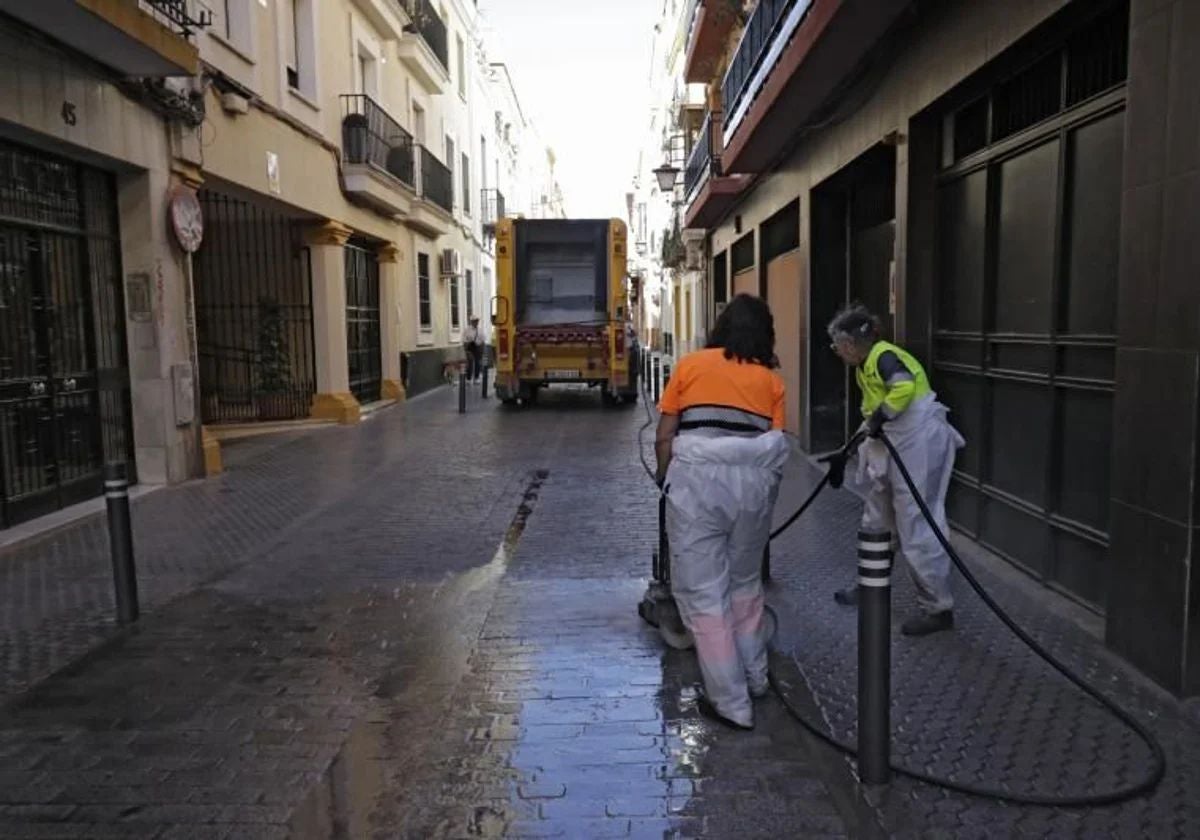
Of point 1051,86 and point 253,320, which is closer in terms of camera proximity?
point 1051,86

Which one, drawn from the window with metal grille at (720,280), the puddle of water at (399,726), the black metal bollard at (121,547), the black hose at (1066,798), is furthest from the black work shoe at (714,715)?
the window with metal grille at (720,280)

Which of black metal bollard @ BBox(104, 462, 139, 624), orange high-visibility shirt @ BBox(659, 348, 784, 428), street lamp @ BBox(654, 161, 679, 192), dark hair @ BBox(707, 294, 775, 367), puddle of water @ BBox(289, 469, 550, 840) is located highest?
Result: street lamp @ BBox(654, 161, 679, 192)

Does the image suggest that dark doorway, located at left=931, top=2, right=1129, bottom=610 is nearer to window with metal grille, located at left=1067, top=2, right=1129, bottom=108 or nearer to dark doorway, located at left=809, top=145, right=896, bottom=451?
window with metal grille, located at left=1067, top=2, right=1129, bottom=108

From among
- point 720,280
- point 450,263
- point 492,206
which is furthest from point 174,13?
point 492,206

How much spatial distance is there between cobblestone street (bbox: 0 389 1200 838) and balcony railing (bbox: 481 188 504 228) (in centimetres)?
2791

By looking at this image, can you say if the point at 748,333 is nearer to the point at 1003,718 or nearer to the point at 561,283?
the point at 1003,718

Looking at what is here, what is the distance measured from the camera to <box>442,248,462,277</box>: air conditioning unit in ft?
80.7

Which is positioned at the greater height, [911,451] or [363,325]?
[363,325]

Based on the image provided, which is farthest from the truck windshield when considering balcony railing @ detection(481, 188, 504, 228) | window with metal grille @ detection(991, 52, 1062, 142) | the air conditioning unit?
balcony railing @ detection(481, 188, 504, 228)

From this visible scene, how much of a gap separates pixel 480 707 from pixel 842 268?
770 centimetres

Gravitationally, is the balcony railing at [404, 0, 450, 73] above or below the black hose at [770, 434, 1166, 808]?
above

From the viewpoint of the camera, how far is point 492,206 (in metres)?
34.9

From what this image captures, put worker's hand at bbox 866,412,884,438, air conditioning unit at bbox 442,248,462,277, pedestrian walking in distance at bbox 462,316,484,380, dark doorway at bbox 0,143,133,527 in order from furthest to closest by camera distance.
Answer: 1. pedestrian walking in distance at bbox 462,316,484,380
2. air conditioning unit at bbox 442,248,462,277
3. dark doorway at bbox 0,143,133,527
4. worker's hand at bbox 866,412,884,438

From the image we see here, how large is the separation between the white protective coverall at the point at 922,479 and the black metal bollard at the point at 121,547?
13.2ft
